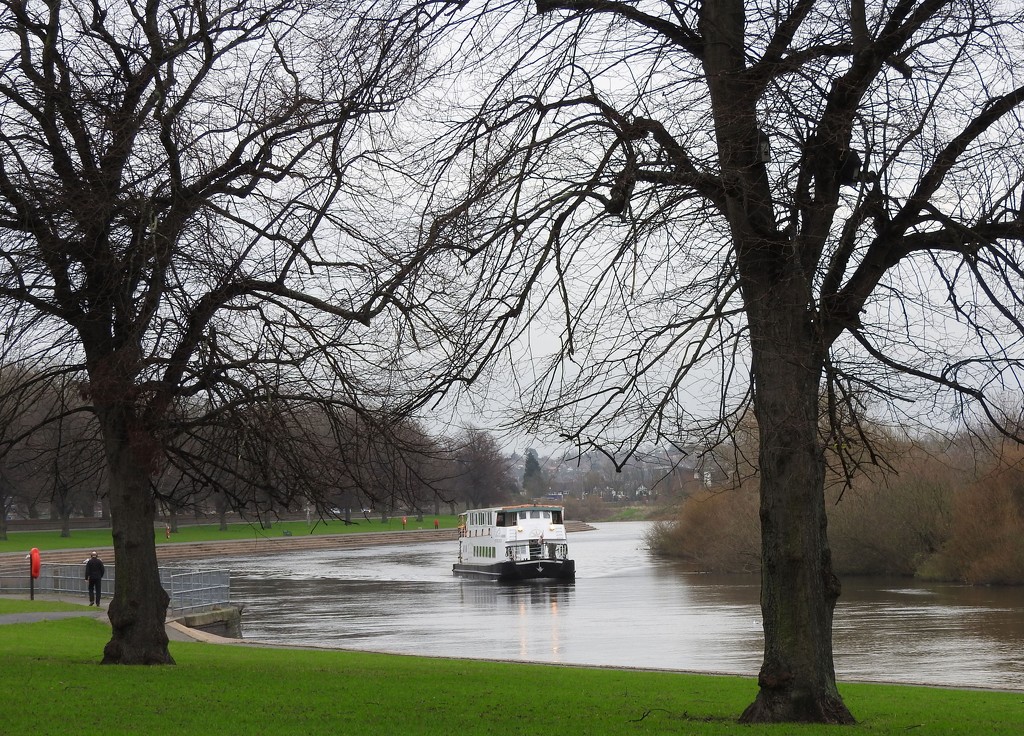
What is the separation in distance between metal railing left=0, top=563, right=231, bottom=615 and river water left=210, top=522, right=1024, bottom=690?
173 centimetres

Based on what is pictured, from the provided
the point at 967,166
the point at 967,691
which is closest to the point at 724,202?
the point at 967,166

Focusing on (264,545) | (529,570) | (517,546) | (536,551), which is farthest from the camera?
(264,545)

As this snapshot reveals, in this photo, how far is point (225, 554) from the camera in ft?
271

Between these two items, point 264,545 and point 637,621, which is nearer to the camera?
point 637,621

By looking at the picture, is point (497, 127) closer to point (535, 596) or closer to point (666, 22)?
point (666, 22)

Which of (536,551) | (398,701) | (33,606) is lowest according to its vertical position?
(536,551)

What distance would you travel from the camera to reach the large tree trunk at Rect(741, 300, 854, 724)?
983 centimetres

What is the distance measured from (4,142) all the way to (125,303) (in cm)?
262

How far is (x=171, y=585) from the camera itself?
3141 cm

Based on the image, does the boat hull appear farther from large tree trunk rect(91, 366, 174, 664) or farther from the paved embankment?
large tree trunk rect(91, 366, 174, 664)

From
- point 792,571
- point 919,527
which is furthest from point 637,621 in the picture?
point 792,571

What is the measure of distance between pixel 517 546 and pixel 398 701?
1774 inches

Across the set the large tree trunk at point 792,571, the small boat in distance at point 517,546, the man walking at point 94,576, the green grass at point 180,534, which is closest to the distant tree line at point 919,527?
the small boat in distance at point 517,546

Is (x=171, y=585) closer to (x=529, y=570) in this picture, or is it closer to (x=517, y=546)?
(x=529, y=570)
